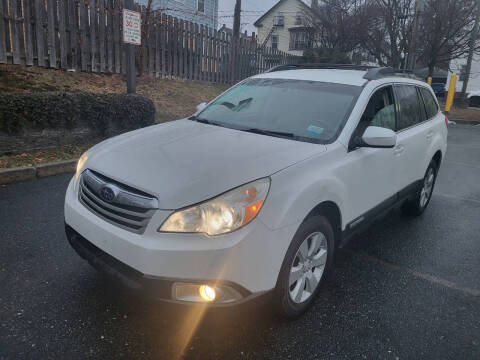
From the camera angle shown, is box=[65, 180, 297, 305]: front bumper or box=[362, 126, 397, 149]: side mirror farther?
box=[362, 126, 397, 149]: side mirror

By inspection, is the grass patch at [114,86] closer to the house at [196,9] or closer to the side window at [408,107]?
the side window at [408,107]

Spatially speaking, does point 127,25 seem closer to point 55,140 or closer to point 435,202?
point 55,140

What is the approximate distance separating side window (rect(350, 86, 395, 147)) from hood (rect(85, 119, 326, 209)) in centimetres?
57

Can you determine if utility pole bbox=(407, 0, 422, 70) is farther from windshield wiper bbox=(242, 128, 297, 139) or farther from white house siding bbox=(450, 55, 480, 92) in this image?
white house siding bbox=(450, 55, 480, 92)

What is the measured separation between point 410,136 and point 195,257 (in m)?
2.83

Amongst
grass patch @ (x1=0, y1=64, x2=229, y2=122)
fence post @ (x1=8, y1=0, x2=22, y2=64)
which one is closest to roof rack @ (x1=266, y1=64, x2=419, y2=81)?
grass patch @ (x1=0, y1=64, x2=229, y2=122)

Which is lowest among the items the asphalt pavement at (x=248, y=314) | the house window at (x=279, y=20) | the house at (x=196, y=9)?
the asphalt pavement at (x=248, y=314)

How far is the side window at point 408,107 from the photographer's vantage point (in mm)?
3884

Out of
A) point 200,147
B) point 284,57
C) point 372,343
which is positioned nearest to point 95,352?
point 200,147

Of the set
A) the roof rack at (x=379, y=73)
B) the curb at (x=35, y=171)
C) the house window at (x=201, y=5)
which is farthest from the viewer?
the house window at (x=201, y=5)

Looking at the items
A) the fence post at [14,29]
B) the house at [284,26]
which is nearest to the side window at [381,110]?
the fence post at [14,29]

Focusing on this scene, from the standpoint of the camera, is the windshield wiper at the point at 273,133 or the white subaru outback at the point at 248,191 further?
the windshield wiper at the point at 273,133

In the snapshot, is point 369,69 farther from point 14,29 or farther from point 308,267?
point 14,29

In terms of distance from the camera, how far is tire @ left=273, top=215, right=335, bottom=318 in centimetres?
239
